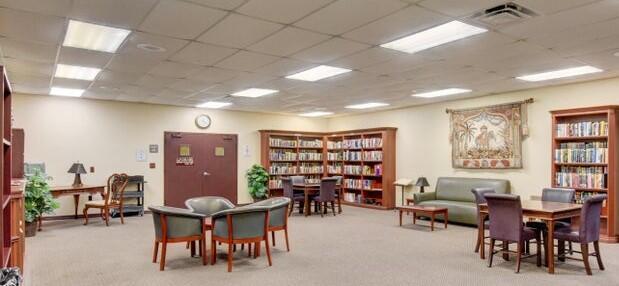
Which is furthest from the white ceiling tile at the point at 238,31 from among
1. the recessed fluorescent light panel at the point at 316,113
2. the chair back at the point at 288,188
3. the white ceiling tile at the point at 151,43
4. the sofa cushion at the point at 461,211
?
the recessed fluorescent light panel at the point at 316,113

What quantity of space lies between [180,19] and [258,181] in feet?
22.7

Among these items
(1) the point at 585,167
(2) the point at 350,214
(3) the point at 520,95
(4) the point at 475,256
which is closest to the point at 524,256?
(4) the point at 475,256

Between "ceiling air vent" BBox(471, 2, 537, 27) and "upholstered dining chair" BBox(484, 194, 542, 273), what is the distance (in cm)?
186

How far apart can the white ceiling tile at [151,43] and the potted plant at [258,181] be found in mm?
5673

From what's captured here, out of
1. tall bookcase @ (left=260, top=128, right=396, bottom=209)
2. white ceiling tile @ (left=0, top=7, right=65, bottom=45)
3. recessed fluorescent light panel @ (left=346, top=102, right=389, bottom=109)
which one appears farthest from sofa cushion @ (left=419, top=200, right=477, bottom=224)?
white ceiling tile @ (left=0, top=7, right=65, bottom=45)

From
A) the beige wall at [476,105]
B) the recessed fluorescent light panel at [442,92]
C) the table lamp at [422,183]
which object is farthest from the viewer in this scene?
the table lamp at [422,183]

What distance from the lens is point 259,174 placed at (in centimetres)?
1035

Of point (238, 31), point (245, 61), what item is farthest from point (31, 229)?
point (238, 31)

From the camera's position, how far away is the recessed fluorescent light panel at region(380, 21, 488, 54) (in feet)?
13.0

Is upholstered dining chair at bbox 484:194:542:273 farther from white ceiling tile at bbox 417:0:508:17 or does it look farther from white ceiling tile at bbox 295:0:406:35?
white ceiling tile at bbox 295:0:406:35

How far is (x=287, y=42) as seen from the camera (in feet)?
14.4

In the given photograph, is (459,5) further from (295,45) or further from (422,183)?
(422,183)

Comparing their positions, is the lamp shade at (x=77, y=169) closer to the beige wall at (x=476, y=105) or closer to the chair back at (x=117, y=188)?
the chair back at (x=117, y=188)

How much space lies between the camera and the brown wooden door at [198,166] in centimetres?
955
